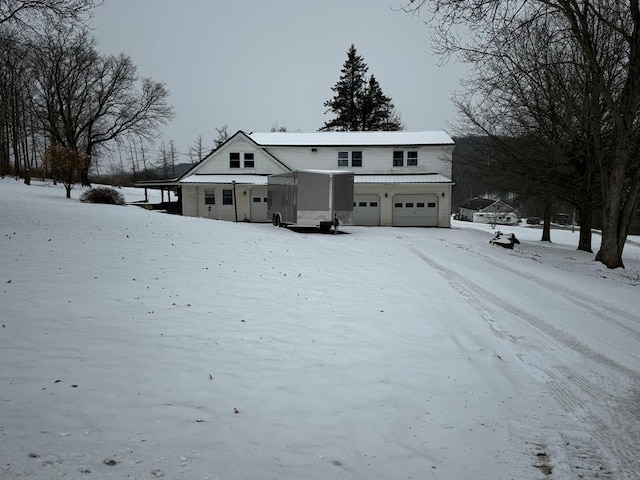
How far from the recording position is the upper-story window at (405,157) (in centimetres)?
3117

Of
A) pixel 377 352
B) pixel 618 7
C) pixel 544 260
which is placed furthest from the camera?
pixel 544 260

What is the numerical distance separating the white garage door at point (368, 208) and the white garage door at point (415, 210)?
1.31 metres

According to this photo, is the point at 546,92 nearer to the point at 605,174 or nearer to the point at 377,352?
the point at 605,174

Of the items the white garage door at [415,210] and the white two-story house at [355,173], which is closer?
the white two-story house at [355,173]

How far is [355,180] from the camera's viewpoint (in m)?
30.0

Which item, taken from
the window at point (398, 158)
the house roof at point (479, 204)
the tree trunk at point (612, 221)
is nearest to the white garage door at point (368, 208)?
the window at point (398, 158)

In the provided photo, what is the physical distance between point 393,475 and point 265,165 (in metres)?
29.4

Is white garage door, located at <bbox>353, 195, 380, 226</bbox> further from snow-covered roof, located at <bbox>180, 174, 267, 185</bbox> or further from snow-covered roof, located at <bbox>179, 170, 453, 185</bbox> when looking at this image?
snow-covered roof, located at <bbox>180, 174, 267, 185</bbox>

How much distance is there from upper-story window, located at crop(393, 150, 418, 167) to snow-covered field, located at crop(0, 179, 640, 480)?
2261cm

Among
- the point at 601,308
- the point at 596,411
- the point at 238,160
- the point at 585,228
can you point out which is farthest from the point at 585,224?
the point at 238,160

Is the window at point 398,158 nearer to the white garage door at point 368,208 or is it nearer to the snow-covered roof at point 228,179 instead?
the white garage door at point 368,208

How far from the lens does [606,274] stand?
13.4 meters

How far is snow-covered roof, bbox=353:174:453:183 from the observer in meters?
29.0

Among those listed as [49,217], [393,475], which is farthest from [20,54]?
[393,475]
